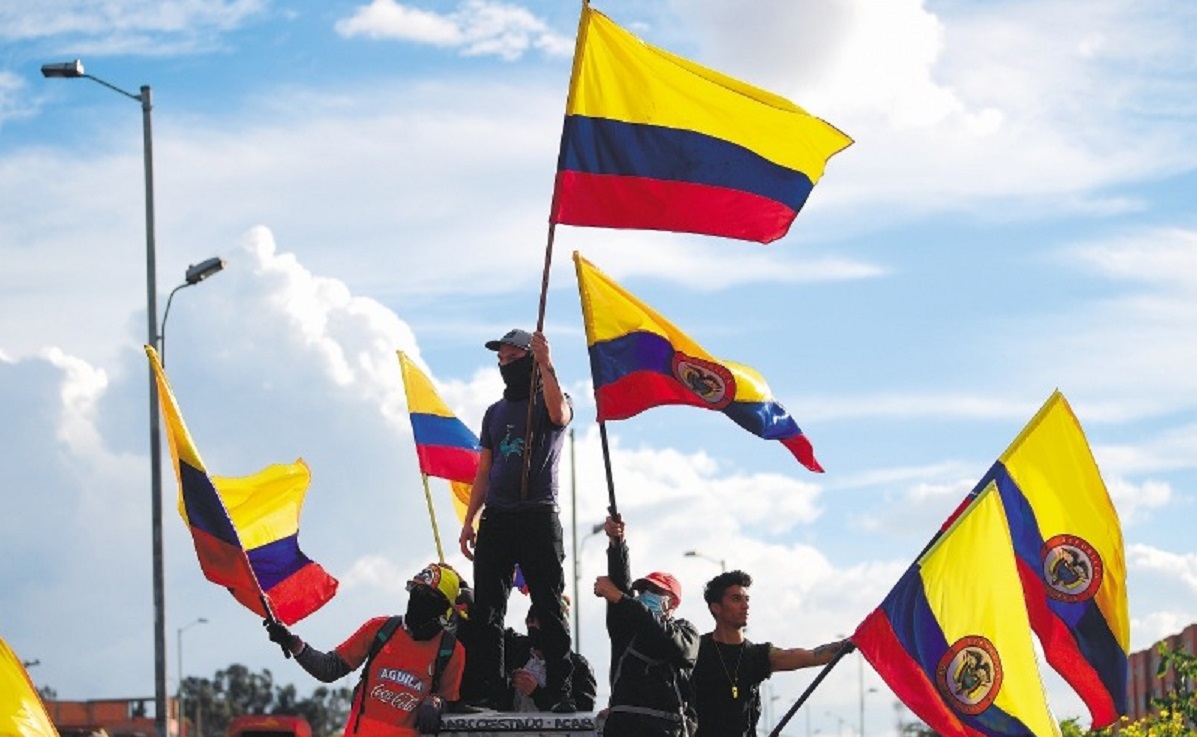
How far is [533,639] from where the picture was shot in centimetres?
1341

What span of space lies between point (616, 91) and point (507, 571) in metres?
2.76

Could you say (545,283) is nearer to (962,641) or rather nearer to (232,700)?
(962,641)

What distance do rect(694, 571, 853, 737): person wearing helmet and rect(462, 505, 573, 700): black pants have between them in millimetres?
1237

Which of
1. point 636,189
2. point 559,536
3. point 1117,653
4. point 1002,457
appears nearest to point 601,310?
point 636,189

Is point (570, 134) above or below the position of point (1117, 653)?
above

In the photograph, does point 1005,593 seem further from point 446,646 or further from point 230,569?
point 230,569

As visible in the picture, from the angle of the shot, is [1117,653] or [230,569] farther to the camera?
[1117,653]

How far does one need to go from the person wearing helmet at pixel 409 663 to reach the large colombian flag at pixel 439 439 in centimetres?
559

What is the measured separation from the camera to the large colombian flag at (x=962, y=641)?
12.8m

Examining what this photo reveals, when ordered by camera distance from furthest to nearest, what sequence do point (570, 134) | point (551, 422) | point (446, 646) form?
1. point (570, 134)
2. point (551, 422)
3. point (446, 646)

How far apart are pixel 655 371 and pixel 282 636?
2.76 meters

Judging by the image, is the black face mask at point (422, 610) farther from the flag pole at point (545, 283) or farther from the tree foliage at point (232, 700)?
the tree foliage at point (232, 700)

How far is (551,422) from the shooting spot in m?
12.8

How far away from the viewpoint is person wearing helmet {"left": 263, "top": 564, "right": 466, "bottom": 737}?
38.4 ft
